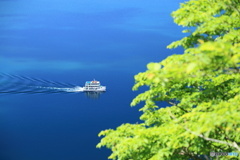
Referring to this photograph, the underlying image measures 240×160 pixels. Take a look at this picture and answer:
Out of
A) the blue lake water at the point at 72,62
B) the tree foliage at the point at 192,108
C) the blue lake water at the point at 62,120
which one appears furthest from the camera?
the blue lake water at the point at 72,62

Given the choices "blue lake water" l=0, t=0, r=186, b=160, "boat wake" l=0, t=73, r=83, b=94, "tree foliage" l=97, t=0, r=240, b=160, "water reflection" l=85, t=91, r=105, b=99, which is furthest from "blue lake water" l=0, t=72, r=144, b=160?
"tree foliage" l=97, t=0, r=240, b=160

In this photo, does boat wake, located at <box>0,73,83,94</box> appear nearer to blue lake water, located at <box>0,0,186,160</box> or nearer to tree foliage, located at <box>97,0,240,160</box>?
blue lake water, located at <box>0,0,186,160</box>

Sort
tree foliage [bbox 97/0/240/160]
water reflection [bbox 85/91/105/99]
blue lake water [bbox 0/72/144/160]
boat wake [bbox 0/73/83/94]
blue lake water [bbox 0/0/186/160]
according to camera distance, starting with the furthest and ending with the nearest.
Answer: water reflection [bbox 85/91/105/99]
boat wake [bbox 0/73/83/94]
blue lake water [bbox 0/0/186/160]
blue lake water [bbox 0/72/144/160]
tree foliage [bbox 97/0/240/160]

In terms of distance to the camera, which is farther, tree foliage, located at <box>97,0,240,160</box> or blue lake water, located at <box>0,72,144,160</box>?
blue lake water, located at <box>0,72,144,160</box>

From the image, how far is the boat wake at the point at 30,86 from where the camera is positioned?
156 feet

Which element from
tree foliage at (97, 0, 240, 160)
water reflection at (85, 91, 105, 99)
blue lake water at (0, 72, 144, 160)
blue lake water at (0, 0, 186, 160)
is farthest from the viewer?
water reflection at (85, 91, 105, 99)

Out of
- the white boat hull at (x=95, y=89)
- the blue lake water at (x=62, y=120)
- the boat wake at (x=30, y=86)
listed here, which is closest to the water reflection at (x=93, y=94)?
the white boat hull at (x=95, y=89)

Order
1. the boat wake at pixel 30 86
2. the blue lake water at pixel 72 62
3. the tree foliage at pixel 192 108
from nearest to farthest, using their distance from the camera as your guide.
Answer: the tree foliage at pixel 192 108, the blue lake water at pixel 72 62, the boat wake at pixel 30 86

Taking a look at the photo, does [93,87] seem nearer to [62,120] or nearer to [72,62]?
[62,120]

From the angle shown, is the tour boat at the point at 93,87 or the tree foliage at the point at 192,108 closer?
the tree foliage at the point at 192,108

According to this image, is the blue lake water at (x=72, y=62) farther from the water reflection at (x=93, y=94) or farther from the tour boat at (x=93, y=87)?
the tour boat at (x=93, y=87)

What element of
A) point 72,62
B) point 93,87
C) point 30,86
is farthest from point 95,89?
point 72,62

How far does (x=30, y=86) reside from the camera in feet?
160

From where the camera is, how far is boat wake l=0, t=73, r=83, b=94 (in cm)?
4762
